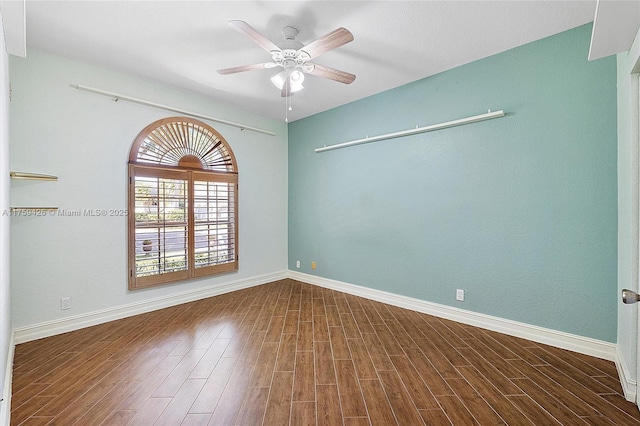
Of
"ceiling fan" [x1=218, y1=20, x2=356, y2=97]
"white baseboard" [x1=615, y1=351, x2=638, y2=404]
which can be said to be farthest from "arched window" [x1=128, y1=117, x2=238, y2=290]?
"white baseboard" [x1=615, y1=351, x2=638, y2=404]

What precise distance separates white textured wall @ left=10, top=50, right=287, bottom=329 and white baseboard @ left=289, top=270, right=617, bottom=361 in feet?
8.54

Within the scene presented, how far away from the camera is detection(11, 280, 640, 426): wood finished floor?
169 cm

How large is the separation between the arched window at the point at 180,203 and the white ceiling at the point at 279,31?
0.75m

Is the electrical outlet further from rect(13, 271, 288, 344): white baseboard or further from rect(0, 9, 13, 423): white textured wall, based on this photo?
rect(0, 9, 13, 423): white textured wall

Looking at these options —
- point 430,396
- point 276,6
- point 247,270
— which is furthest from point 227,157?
point 430,396

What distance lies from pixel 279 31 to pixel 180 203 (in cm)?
240

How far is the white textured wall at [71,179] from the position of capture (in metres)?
2.65

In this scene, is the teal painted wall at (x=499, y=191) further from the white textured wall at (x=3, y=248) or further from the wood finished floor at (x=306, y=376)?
the white textured wall at (x=3, y=248)

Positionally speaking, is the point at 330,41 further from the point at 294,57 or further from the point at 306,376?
the point at 306,376

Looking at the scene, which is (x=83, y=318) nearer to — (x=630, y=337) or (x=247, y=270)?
(x=247, y=270)

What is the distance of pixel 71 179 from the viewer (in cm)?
291

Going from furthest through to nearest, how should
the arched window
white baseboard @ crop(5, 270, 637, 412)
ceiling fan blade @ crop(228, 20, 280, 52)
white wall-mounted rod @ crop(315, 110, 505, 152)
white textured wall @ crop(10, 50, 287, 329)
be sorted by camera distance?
the arched window
white wall-mounted rod @ crop(315, 110, 505, 152)
white textured wall @ crop(10, 50, 287, 329)
white baseboard @ crop(5, 270, 637, 412)
ceiling fan blade @ crop(228, 20, 280, 52)

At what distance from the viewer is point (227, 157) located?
4.21m

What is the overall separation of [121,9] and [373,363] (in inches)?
135
